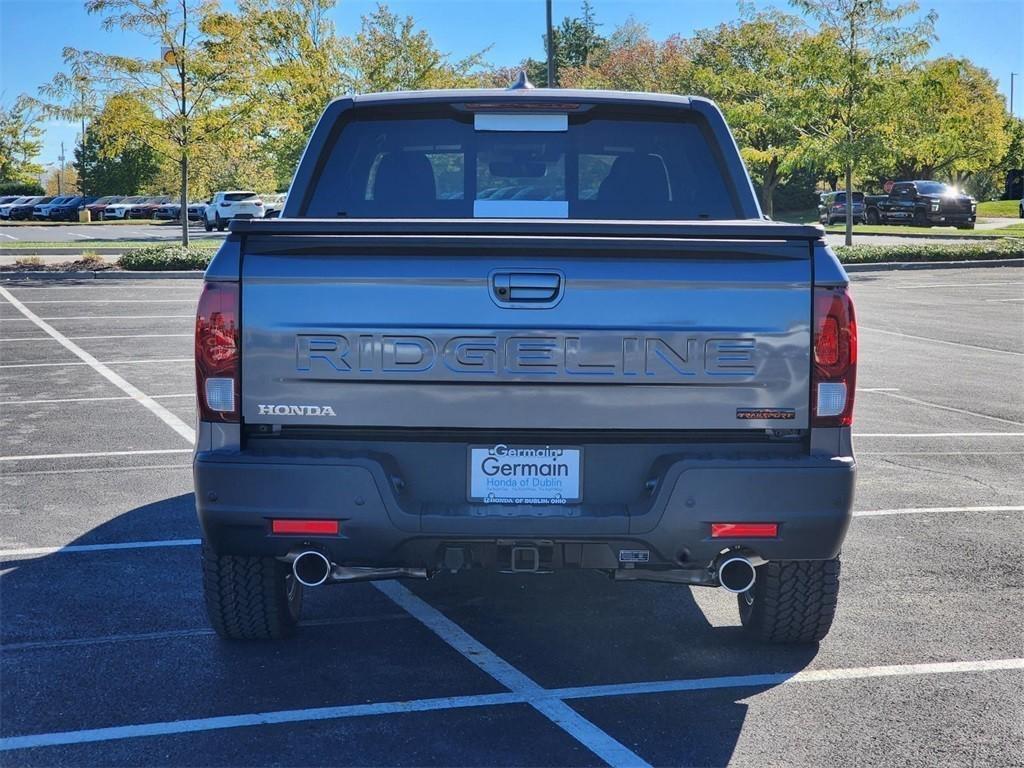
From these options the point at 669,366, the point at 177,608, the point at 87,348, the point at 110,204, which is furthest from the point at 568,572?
the point at 110,204

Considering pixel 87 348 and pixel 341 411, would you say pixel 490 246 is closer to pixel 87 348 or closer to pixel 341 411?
pixel 341 411

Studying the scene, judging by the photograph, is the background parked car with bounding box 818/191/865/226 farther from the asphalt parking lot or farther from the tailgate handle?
the tailgate handle

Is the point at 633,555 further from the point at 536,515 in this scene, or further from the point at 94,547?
the point at 94,547

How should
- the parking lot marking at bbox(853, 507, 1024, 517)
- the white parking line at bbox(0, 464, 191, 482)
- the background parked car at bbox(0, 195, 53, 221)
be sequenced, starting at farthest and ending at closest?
1. the background parked car at bbox(0, 195, 53, 221)
2. the white parking line at bbox(0, 464, 191, 482)
3. the parking lot marking at bbox(853, 507, 1024, 517)

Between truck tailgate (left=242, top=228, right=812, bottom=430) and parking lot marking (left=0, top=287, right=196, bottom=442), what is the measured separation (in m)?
5.43

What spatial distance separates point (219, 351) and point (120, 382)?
8.82 meters

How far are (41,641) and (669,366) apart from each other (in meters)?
2.75

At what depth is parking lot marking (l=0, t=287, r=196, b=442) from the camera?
33.7 ft

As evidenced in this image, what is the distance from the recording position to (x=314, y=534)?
14.5ft

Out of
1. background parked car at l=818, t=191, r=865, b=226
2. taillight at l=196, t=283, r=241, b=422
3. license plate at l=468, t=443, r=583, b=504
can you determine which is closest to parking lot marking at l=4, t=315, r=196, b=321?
taillight at l=196, t=283, r=241, b=422

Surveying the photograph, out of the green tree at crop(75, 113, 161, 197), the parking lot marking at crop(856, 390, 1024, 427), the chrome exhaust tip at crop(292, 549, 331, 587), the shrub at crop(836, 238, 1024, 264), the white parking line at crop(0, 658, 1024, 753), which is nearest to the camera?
the white parking line at crop(0, 658, 1024, 753)

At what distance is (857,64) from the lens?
3331 centimetres

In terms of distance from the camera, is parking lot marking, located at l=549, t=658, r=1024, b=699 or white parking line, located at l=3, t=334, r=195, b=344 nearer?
parking lot marking, located at l=549, t=658, r=1024, b=699

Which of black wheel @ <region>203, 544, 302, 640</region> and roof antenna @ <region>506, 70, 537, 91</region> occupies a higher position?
roof antenna @ <region>506, 70, 537, 91</region>
